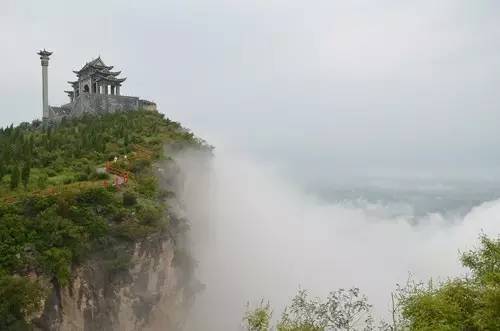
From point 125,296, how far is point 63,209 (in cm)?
511

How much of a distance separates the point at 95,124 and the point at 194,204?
1043cm

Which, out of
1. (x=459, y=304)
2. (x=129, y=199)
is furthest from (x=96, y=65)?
(x=459, y=304)

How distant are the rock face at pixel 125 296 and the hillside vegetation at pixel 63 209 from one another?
65 centimetres

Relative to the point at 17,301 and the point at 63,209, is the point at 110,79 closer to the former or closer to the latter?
the point at 63,209

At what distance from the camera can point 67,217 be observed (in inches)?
934

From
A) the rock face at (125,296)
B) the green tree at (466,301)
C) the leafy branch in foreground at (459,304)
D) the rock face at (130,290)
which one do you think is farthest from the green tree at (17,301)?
the green tree at (466,301)

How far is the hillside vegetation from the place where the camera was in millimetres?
20969

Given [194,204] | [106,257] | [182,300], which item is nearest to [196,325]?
[182,300]

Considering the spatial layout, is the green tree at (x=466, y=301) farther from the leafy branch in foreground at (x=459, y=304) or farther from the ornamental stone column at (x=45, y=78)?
the ornamental stone column at (x=45, y=78)

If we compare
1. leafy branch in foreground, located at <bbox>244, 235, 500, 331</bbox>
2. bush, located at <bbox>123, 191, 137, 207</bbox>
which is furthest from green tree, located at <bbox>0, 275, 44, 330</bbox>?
leafy branch in foreground, located at <bbox>244, 235, 500, 331</bbox>

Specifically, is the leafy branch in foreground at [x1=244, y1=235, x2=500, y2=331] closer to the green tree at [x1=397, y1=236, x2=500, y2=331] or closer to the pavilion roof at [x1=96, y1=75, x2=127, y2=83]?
the green tree at [x1=397, y1=236, x2=500, y2=331]

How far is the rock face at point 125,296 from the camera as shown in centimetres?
2267

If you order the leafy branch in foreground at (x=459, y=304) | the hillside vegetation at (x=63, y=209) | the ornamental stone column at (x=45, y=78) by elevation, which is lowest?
the leafy branch in foreground at (x=459, y=304)

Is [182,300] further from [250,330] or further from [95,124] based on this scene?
[95,124]
